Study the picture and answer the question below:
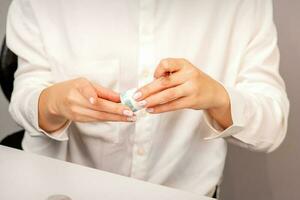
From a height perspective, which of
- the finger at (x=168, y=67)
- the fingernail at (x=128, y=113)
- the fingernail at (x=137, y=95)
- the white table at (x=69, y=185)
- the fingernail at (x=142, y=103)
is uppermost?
the finger at (x=168, y=67)

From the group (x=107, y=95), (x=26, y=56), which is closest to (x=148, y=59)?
(x=107, y=95)

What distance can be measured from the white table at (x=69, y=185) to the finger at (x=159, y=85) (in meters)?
0.16

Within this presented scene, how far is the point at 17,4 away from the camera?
2.58 feet

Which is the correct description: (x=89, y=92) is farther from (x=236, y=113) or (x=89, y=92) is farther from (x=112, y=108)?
(x=236, y=113)

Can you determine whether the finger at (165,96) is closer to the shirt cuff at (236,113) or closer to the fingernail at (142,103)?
the fingernail at (142,103)

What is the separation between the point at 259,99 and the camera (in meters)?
0.69

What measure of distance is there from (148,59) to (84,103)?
19 cm

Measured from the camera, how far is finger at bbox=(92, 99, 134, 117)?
0.58 meters

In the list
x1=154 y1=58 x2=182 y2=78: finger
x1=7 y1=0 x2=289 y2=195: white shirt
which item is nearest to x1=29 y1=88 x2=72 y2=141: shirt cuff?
x1=7 y1=0 x2=289 y2=195: white shirt

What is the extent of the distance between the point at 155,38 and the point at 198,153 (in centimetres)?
27

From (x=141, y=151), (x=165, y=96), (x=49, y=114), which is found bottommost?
(x=141, y=151)

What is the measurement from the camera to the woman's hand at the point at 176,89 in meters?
0.57

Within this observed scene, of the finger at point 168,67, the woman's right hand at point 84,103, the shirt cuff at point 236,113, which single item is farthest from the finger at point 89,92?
the shirt cuff at point 236,113

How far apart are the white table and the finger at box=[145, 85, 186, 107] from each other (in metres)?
0.15
